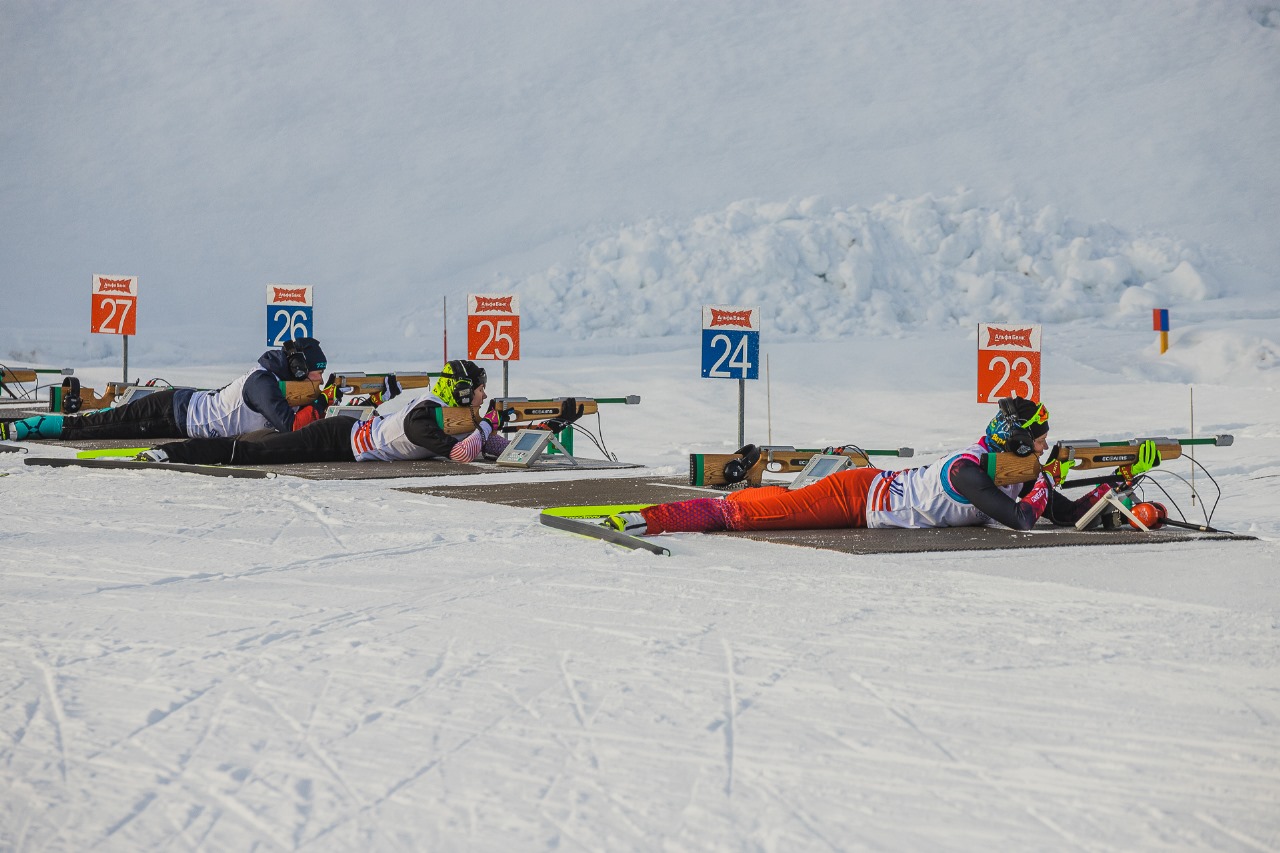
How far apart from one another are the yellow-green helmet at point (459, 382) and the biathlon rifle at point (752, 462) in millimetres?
1916

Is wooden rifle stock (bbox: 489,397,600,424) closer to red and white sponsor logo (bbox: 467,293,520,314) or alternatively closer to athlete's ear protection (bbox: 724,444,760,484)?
athlete's ear protection (bbox: 724,444,760,484)

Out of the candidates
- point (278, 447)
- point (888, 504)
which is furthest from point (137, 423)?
point (888, 504)

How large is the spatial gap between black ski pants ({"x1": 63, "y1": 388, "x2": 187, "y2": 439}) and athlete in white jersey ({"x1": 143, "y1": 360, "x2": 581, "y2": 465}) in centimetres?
165

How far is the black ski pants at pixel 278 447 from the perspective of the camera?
1020 centimetres

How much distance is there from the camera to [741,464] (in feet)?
29.5

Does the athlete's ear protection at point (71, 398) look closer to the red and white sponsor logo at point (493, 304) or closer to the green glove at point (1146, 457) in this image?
the red and white sponsor logo at point (493, 304)

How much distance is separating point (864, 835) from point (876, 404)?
1502 centimetres

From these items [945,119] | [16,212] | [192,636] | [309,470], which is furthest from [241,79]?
[192,636]

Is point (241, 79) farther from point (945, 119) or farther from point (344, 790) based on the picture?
point (344, 790)

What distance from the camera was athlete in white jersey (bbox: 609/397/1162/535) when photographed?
22.0 feet

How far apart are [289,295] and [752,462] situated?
8.41 meters

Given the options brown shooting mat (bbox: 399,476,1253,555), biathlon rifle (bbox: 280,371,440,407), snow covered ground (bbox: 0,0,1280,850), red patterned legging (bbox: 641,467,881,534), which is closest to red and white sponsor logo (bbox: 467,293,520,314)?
biathlon rifle (bbox: 280,371,440,407)

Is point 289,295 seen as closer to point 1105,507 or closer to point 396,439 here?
point 396,439

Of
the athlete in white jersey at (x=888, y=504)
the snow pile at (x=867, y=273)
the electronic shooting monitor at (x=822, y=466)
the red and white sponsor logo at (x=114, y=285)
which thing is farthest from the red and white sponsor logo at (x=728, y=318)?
the snow pile at (x=867, y=273)
